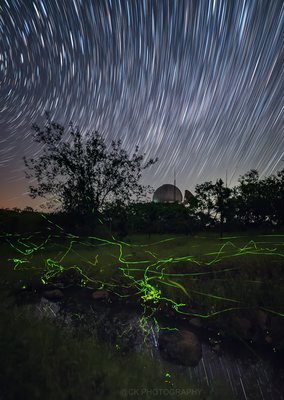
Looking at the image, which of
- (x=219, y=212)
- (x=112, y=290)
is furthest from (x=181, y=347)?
(x=219, y=212)

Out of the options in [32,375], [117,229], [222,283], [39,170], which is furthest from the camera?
[117,229]

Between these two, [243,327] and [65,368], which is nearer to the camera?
[65,368]

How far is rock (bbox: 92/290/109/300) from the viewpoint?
14320mm

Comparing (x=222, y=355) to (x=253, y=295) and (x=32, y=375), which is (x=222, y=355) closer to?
(x=253, y=295)

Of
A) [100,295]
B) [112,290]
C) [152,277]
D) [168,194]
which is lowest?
[100,295]

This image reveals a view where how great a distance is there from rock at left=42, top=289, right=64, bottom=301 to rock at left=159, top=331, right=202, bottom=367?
7.07m

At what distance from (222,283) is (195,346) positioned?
4.47m

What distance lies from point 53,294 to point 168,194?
69.6 m

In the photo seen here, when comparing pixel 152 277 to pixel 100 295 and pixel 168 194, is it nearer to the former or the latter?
pixel 100 295

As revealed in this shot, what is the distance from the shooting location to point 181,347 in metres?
10.0

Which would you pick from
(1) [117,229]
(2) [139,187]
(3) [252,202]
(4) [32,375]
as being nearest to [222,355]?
(4) [32,375]

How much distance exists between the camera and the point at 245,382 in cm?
882

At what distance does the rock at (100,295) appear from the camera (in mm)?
14320

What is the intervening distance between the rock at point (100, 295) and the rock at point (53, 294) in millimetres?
2091
